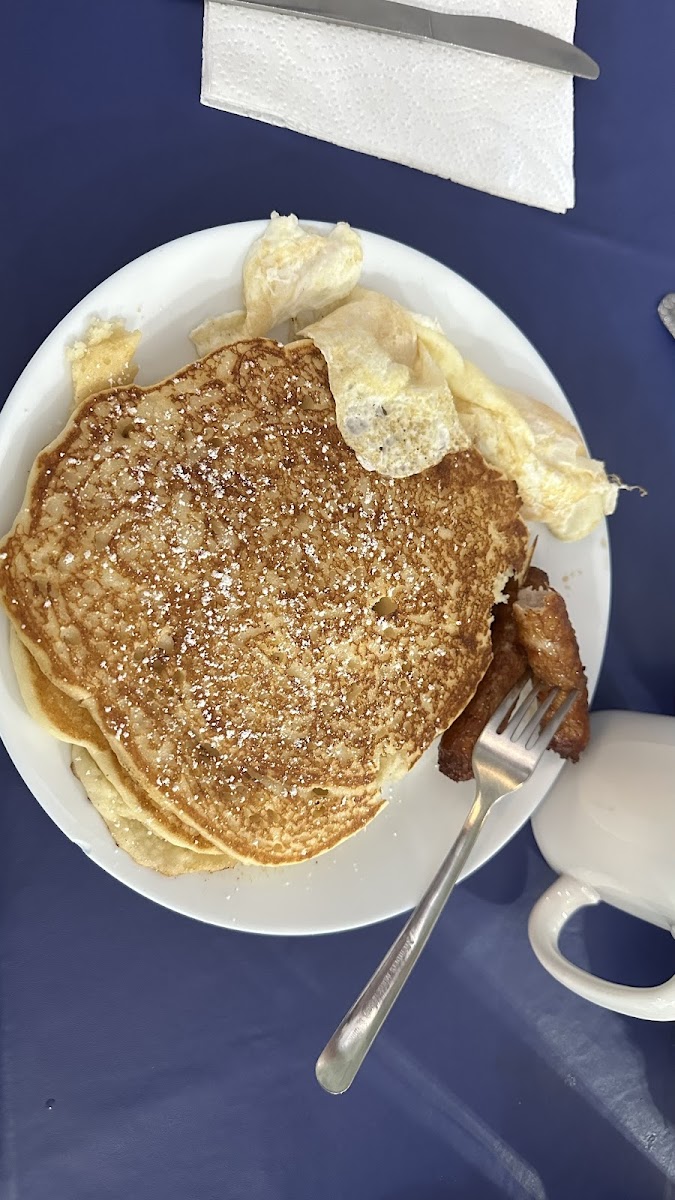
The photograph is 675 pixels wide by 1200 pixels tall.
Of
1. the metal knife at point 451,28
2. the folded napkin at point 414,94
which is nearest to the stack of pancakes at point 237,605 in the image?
the folded napkin at point 414,94

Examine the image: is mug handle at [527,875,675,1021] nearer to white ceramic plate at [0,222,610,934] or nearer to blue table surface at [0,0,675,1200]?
white ceramic plate at [0,222,610,934]

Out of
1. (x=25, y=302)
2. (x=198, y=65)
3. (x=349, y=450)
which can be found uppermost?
(x=198, y=65)

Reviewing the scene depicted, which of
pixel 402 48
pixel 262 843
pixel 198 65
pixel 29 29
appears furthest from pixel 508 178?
pixel 262 843

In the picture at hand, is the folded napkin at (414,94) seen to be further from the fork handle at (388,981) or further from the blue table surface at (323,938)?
the fork handle at (388,981)

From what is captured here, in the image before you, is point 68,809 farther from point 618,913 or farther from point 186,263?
point 618,913

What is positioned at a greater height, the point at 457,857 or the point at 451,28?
the point at 451,28

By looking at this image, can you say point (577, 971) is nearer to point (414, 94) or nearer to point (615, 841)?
point (615, 841)

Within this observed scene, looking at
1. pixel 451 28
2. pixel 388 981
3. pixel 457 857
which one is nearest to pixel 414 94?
pixel 451 28
